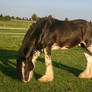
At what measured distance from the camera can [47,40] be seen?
666cm

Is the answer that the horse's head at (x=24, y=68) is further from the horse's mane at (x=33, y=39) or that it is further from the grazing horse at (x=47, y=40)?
the horse's mane at (x=33, y=39)

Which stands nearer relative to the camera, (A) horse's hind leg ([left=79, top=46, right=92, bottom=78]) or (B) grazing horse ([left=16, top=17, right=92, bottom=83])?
(B) grazing horse ([left=16, top=17, right=92, bottom=83])

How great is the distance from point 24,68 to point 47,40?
122cm

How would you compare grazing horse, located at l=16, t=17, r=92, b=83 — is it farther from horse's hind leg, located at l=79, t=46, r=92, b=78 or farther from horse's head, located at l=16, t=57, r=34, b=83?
horse's hind leg, located at l=79, t=46, r=92, b=78

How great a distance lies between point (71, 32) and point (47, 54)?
1244mm

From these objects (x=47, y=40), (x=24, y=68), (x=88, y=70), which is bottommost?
(x=88, y=70)

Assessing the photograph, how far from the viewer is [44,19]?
7.02 meters

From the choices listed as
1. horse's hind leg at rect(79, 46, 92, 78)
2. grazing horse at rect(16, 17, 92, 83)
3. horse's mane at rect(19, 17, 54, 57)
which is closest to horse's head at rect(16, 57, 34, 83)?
grazing horse at rect(16, 17, 92, 83)

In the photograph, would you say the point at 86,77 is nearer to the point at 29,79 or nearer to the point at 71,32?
the point at 71,32

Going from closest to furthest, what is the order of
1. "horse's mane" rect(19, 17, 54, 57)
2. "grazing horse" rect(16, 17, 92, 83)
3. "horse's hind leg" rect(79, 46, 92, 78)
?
1. "grazing horse" rect(16, 17, 92, 83)
2. "horse's mane" rect(19, 17, 54, 57)
3. "horse's hind leg" rect(79, 46, 92, 78)

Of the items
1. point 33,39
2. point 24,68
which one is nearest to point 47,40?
point 33,39

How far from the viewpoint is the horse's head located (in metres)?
6.39

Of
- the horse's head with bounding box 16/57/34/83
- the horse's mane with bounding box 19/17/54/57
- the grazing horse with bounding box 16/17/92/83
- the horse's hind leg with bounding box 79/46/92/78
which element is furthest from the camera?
the horse's hind leg with bounding box 79/46/92/78

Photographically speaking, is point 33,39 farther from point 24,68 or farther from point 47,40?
point 24,68
